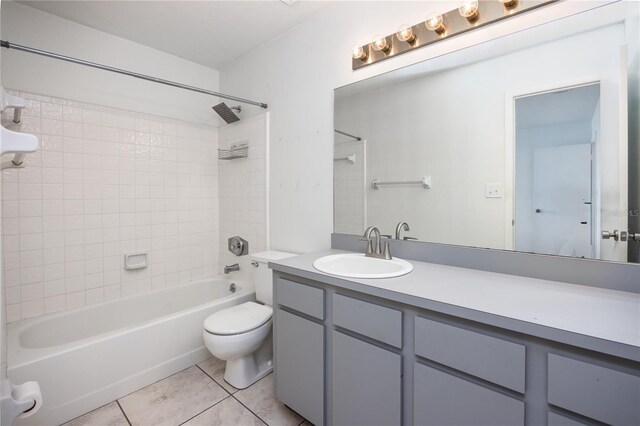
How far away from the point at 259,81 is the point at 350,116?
1.06 m

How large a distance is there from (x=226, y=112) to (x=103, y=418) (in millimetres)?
2269

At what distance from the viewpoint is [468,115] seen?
1.39m

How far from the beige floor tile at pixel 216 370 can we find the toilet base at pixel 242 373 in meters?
0.03

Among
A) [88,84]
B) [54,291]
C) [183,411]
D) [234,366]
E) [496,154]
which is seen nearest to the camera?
[496,154]

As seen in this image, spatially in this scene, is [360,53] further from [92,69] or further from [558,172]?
[92,69]

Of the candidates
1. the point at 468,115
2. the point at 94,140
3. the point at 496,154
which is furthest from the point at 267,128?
the point at 496,154

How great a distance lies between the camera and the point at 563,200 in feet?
3.80

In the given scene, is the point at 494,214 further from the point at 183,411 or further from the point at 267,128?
the point at 183,411

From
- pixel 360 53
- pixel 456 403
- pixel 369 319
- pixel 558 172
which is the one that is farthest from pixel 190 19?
pixel 456 403

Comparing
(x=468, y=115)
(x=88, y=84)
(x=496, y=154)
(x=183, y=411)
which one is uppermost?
(x=88, y=84)

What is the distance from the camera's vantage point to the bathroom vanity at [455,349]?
0.73 m

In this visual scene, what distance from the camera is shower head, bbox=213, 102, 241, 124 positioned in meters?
2.46

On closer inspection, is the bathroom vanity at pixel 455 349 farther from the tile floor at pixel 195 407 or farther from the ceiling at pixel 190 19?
the ceiling at pixel 190 19

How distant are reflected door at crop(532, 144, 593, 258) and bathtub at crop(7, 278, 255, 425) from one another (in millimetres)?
1982
